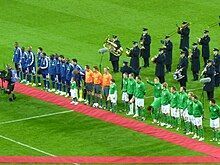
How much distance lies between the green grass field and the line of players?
4.56 ft

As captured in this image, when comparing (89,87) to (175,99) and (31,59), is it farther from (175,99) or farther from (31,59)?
(175,99)

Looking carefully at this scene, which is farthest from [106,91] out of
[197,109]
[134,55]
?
[197,109]

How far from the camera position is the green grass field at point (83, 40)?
46.9 m

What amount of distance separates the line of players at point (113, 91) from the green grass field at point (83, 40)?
139cm

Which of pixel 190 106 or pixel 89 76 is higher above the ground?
pixel 89 76

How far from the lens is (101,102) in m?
52.5

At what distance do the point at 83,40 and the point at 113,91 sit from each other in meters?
13.8

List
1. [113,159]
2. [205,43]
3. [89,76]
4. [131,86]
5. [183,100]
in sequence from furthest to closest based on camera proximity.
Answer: [205,43] → [89,76] → [131,86] → [183,100] → [113,159]

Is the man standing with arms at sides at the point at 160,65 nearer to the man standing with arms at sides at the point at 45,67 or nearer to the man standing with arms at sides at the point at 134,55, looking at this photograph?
the man standing with arms at sides at the point at 134,55

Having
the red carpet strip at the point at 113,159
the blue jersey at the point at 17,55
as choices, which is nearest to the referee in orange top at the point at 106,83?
the red carpet strip at the point at 113,159

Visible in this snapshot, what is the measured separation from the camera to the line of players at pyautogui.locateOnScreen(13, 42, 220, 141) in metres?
47.6

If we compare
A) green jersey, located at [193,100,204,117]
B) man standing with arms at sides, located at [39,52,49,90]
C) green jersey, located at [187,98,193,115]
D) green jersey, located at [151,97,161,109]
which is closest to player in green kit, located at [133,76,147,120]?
green jersey, located at [151,97,161,109]

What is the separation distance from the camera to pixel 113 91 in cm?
5116

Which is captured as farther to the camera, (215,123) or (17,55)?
(17,55)
